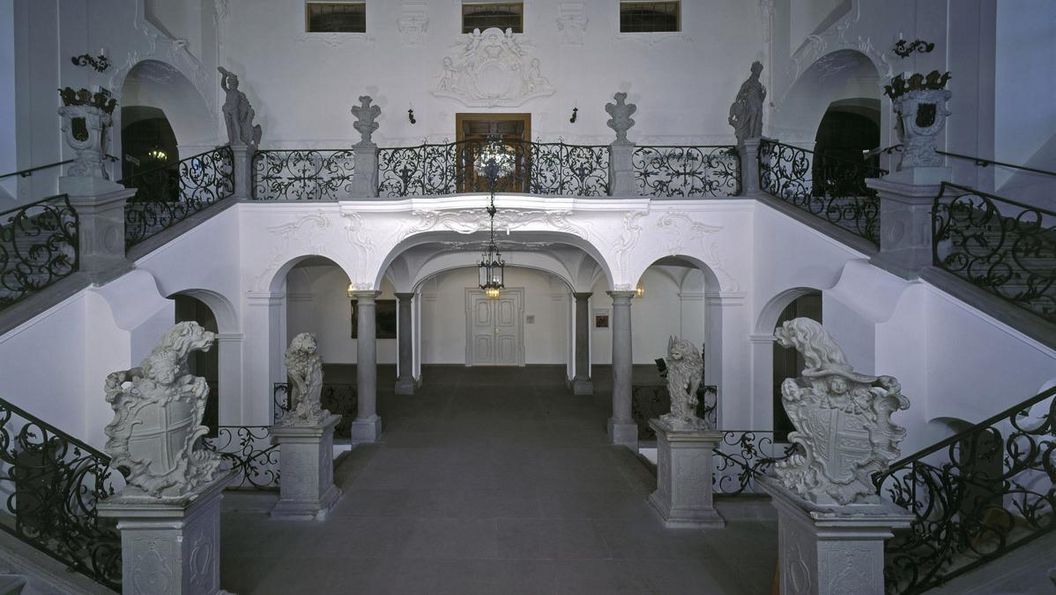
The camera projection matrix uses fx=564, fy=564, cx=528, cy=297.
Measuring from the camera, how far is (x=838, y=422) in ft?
11.2

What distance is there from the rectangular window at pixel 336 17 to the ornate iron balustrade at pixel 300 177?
2894mm

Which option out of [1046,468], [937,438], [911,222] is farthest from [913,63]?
[1046,468]

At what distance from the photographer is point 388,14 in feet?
40.0

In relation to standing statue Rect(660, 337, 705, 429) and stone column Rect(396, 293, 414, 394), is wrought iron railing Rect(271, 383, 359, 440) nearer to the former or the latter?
stone column Rect(396, 293, 414, 394)

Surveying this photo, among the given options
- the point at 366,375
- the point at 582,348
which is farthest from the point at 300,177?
the point at 582,348

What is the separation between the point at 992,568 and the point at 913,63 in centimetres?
852

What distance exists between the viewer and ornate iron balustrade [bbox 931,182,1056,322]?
493 centimetres

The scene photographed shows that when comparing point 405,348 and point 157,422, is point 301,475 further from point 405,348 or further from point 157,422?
point 405,348

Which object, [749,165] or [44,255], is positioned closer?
[44,255]

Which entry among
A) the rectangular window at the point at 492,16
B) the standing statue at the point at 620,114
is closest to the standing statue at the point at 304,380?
the standing statue at the point at 620,114

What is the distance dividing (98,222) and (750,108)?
9.50 m

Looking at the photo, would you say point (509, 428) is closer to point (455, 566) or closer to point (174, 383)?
point (455, 566)

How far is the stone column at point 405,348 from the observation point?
15.1 meters

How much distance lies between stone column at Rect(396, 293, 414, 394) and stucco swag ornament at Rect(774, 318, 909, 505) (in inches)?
495
